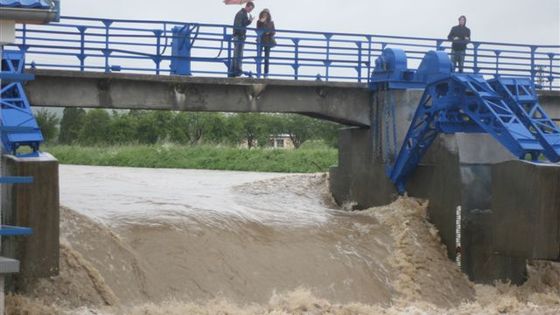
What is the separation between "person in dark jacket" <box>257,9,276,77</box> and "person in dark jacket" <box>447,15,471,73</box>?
458 cm

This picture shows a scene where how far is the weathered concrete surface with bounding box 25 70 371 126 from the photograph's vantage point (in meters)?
19.5

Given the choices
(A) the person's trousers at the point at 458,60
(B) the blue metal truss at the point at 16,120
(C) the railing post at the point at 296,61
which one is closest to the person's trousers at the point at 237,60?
(C) the railing post at the point at 296,61

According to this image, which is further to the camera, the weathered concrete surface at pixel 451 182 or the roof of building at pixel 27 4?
the weathered concrete surface at pixel 451 182

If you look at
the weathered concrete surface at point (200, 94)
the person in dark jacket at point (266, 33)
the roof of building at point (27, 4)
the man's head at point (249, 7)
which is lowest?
the weathered concrete surface at point (200, 94)

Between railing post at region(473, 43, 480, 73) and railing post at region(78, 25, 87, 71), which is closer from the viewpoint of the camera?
railing post at region(78, 25, 87, 71)

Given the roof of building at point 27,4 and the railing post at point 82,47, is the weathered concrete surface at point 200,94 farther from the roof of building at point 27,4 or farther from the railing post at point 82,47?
the roof of building at point 27,4

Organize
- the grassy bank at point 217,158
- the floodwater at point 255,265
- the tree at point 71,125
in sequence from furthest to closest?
the tree at point 71,125, the grassy bank at point 217,158, the floodwater at point 255,265

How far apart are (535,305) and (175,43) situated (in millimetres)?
9366

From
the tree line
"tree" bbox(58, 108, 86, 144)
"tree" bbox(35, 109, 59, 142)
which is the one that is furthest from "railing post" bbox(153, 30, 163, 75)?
"tree" bbox(35, 109, 59, 142)

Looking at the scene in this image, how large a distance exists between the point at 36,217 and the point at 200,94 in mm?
8175

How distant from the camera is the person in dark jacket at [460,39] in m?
23.4

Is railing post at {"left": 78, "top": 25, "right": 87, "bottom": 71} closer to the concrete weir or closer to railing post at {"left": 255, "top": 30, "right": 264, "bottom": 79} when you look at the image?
railing post at {"left": 255, "top": 30, "right": 264, "bottom": 79}

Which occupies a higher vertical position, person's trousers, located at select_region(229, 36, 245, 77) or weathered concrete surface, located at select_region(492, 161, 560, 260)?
Result: person's trousers, located at select_region(229, 36, 245, 77)

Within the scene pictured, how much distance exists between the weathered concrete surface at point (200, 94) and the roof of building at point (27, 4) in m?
8.79
